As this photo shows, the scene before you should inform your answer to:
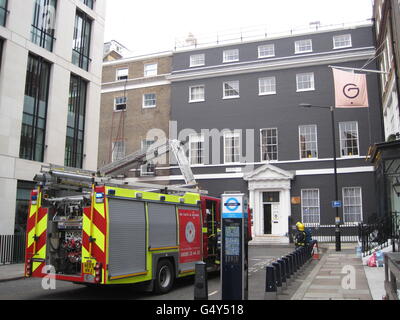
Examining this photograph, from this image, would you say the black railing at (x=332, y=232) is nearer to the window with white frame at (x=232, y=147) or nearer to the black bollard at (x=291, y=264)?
the window with white frame at (x=232, y=147)

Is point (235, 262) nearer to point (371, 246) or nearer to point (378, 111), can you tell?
point (371, 246)

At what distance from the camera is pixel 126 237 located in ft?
31.4

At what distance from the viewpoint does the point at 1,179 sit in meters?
17.0

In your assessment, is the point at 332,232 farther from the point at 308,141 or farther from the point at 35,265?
the point at 35,265

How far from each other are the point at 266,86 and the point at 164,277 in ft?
73.8

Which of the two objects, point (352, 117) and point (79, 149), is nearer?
point (79, 149)

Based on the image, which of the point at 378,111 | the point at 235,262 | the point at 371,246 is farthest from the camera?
the point at 378,111

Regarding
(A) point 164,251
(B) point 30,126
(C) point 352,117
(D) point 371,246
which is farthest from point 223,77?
(A) point 164,251

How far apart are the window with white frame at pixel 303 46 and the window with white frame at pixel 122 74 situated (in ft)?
48.7

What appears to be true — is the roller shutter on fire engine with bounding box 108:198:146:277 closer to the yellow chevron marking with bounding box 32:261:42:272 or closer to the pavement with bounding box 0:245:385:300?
the yellow chevron marking with bounding box 32:261:42:272

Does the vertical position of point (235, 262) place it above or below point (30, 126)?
below

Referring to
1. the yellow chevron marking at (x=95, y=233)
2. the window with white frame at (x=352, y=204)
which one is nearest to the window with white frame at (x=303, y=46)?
the window with white frame at (x=352, y=204)

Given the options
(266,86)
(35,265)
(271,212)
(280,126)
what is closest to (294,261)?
(35,265)

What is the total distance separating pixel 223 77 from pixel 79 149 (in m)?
14.2
